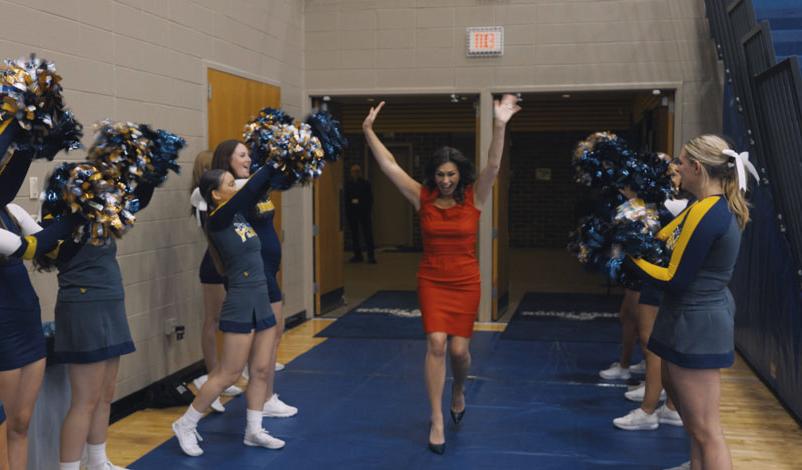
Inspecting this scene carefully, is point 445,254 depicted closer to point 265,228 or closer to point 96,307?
point 265,228

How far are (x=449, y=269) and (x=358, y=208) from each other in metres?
8.93

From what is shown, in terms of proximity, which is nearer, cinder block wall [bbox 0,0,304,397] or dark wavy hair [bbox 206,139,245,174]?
cinder block wall [bbox 0,0,304,397]

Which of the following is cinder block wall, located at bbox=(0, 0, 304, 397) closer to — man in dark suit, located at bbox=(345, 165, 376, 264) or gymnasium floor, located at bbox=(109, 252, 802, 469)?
gymnasium floor, located at bbox=(109, 252, 802, 469)

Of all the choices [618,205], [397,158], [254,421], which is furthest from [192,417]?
[397,158]

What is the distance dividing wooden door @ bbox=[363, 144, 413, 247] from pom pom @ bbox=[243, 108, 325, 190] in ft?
36.4

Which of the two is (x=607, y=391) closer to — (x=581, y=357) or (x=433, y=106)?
(x=581, y=357)

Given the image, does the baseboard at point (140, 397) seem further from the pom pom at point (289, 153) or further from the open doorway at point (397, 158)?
the open doorway at point (397, 158)

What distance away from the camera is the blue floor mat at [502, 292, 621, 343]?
280 inches

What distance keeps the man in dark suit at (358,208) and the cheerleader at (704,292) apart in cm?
980

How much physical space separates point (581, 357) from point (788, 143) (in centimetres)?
231

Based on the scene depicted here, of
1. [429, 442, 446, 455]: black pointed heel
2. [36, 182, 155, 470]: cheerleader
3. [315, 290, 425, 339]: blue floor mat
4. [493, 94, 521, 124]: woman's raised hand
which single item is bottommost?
[429, 442, 446, 455]: black pointed heel

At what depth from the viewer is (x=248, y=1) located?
21.3 ft

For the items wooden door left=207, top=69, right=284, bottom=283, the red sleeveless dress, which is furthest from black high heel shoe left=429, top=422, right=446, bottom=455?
wooden door left=207, top=69, right=284, bottom=283

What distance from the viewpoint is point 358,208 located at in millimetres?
13023
